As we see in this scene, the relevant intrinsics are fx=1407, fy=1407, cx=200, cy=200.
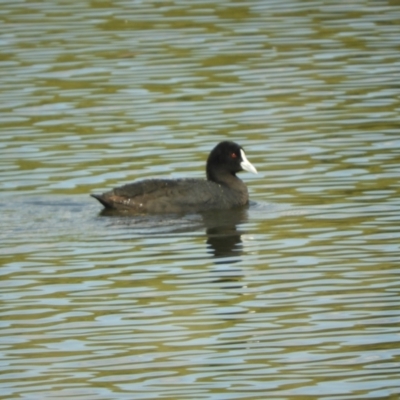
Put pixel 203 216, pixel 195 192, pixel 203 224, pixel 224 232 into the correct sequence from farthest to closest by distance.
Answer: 1. pixel 195 192
2. pixel 203 216
3. pixel 203 224
4. pixel 224 232

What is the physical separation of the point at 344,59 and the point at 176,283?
10067mm

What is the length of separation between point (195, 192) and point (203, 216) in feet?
0.97

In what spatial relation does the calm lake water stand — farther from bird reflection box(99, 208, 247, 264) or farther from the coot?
the coot

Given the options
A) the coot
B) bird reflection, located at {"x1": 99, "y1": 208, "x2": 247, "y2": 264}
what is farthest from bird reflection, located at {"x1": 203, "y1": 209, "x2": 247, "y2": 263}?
the coot

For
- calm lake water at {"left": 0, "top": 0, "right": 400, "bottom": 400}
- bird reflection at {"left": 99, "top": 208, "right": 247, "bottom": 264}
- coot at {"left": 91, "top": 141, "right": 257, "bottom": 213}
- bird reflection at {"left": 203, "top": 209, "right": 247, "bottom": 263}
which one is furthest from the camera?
coot at {"left": 91, "top": 141, "right": 257, "bottom": 213}

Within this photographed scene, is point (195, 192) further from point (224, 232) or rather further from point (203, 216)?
point (224, 232)

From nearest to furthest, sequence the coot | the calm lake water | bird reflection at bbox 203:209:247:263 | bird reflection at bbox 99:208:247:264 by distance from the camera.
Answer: the calm lake water, bird reflection at bbox 203:209:247:263, bird reflection at bbox 99:208:247:264, the coot

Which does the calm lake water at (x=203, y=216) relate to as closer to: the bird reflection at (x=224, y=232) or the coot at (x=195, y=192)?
the bird reflection at (x=224, y=232)

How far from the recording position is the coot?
1280 centimetres

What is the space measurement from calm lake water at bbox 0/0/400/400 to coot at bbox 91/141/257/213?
168 millimetres

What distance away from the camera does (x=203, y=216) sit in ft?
42.5

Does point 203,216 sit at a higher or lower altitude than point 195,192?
lower

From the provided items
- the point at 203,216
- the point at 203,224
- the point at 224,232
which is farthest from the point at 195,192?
the point at 224,232

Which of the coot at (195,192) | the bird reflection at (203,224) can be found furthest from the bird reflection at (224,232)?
the coot at (195,192)
